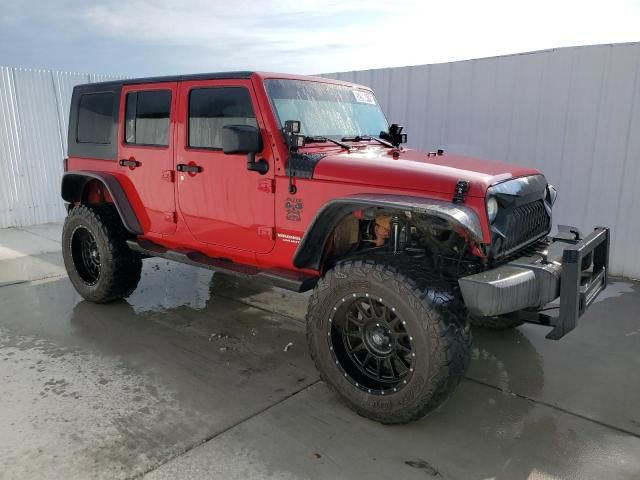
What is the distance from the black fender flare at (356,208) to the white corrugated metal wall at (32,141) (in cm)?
705

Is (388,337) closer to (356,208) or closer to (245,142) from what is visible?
(356,208)

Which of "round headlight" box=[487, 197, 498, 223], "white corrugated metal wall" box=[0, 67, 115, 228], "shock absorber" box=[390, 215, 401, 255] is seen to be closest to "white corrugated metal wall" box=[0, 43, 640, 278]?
"round headlight" box=[487, 197, 498, 223]

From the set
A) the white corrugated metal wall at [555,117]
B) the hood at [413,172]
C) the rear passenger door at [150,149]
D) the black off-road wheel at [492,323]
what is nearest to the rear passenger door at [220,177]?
the rear passenger door at [150,149]

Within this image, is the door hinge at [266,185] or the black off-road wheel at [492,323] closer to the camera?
the door hinge at [266,185]

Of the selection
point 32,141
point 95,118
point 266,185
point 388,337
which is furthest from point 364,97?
point 32,141

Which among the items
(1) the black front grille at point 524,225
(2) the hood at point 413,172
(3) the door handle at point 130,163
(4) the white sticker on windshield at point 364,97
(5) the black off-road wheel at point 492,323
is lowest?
(5) the black off-road wheel at point 492,323

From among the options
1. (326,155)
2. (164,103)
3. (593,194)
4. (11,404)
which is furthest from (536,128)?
(11,404)

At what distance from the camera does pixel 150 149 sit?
4191 millimetres

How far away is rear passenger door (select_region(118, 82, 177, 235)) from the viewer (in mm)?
4055

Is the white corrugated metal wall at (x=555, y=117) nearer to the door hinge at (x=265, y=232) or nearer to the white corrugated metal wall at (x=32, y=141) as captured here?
the door hinge at (x=265, y=232)

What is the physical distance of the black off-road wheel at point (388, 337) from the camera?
264cm

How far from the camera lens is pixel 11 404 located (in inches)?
120

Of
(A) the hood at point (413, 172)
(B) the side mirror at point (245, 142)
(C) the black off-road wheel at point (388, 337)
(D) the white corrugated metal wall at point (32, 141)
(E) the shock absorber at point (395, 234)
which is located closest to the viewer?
(C) the black off-road wheel at point (388, 337)

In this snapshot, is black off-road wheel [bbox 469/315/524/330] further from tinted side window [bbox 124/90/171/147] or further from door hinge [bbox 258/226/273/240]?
tinted side window [bbox 124/90/171/147]
